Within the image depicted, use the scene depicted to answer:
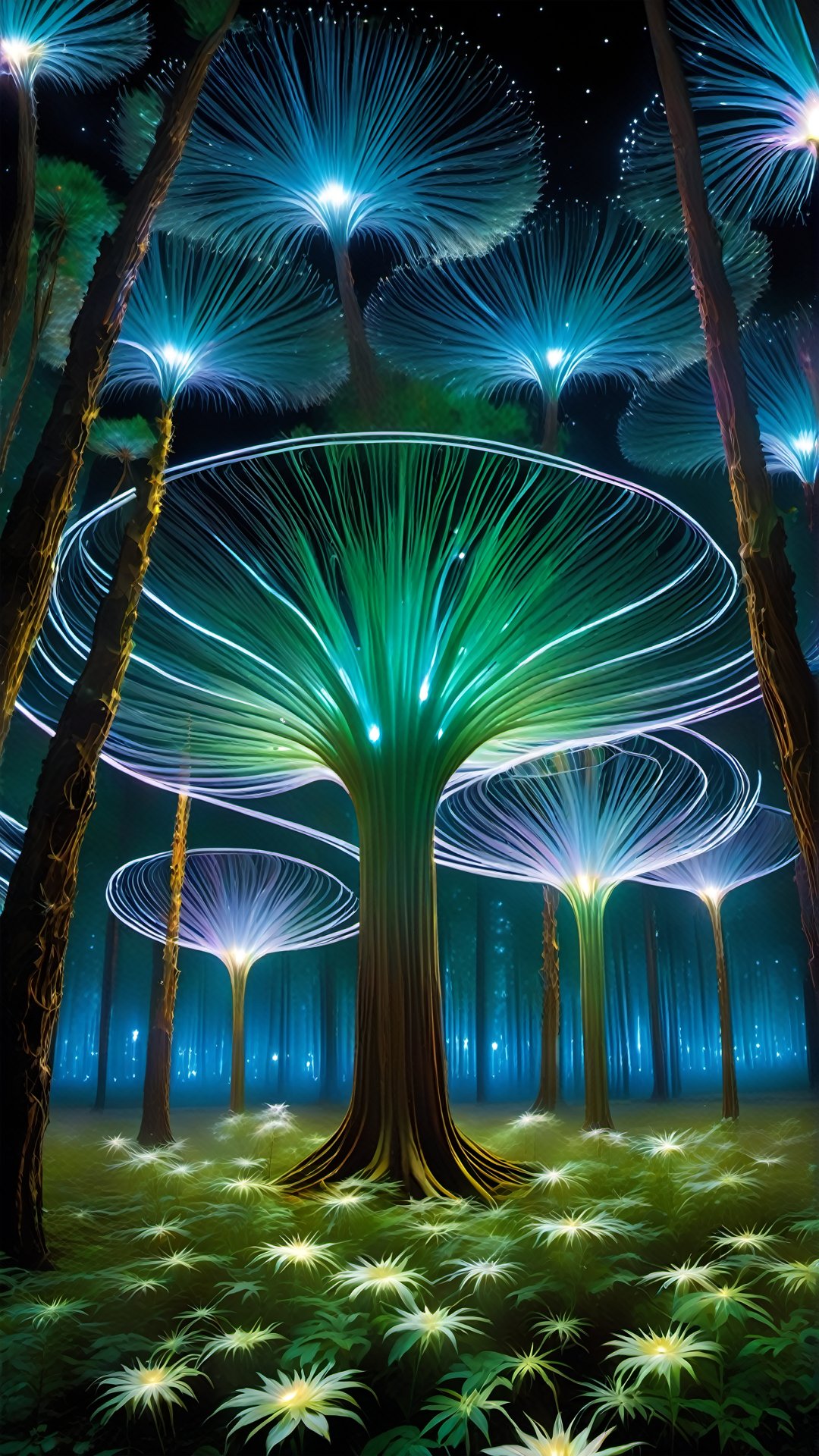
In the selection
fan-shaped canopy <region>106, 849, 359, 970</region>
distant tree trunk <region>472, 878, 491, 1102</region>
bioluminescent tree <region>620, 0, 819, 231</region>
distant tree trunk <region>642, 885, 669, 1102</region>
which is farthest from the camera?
distant tree trunk <region>472, 878, 491, 1102</region>

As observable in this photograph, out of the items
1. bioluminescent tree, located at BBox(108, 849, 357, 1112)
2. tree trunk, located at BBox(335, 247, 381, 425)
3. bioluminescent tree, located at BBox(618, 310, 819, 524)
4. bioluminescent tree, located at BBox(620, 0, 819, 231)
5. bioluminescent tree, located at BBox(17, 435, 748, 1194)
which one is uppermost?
tree trunk, located at BBox(335, 247, 381, 425)

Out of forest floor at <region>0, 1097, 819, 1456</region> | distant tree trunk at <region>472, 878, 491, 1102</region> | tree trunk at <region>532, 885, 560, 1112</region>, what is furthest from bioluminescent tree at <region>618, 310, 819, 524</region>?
distant tree trunk at <region>472, 878, 491, 1102</region>

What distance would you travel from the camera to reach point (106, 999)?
9062 millimetres

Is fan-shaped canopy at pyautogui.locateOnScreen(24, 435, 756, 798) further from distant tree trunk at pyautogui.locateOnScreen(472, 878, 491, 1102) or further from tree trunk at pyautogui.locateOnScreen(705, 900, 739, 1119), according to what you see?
distant tree trunk at pyautogui.locateOnScreen(472, 878, 491, 1102)

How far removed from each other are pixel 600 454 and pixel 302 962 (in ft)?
25.1

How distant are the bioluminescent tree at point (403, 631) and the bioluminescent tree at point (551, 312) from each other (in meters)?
2.94

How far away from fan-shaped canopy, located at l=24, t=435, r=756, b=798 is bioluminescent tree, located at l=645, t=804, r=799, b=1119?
2.88 meters

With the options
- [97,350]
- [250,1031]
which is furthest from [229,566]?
[250,1031]

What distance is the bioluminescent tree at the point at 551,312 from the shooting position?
25.6ft

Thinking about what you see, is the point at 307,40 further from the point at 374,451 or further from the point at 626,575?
the point at 626,575

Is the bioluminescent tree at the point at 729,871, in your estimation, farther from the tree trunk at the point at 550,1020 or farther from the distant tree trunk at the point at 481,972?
the distant tree trunk at the point at 481,972

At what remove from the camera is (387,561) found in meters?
5.64

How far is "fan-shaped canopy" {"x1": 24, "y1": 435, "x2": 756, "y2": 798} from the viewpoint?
5.44 metres

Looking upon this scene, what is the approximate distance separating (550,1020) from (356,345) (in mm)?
6676
